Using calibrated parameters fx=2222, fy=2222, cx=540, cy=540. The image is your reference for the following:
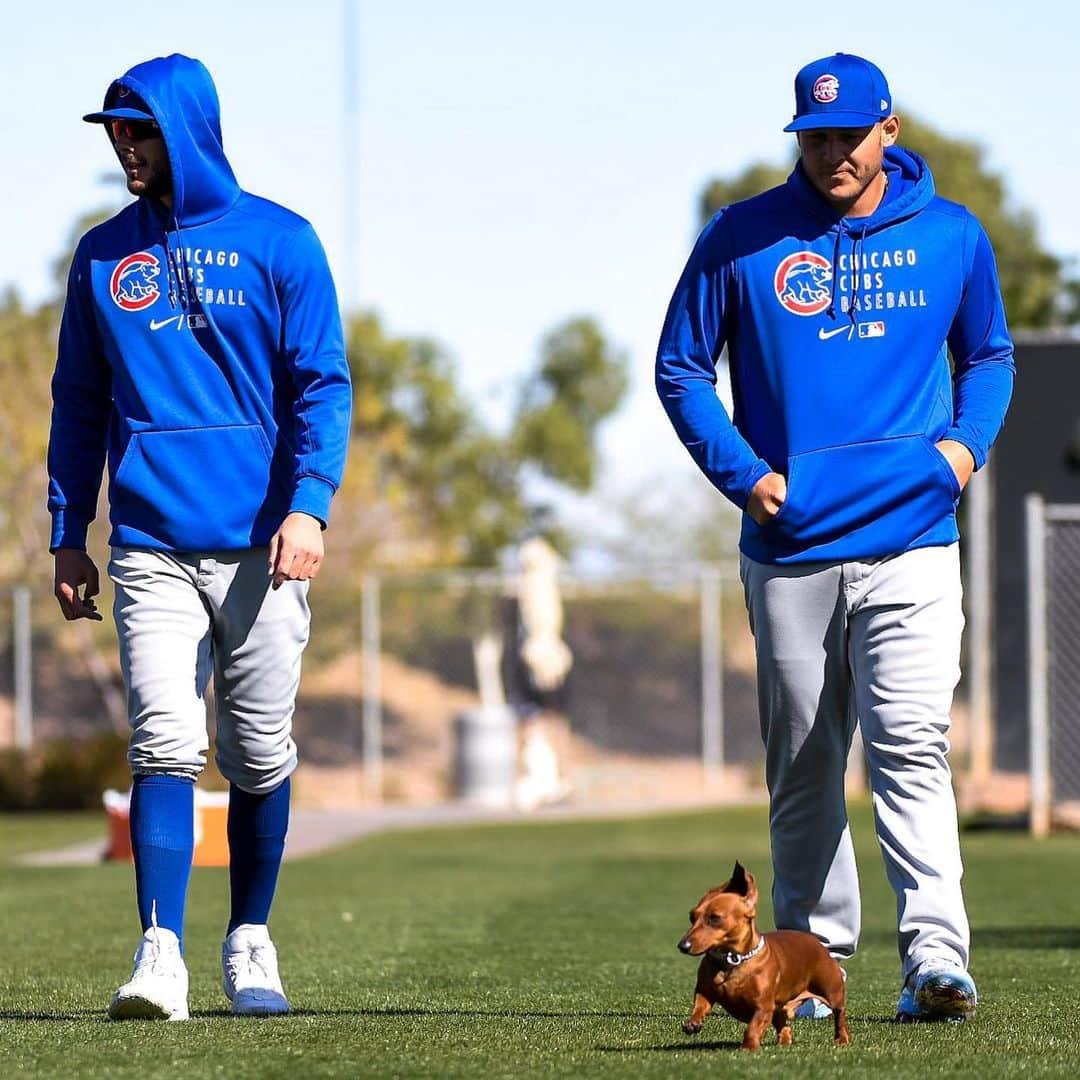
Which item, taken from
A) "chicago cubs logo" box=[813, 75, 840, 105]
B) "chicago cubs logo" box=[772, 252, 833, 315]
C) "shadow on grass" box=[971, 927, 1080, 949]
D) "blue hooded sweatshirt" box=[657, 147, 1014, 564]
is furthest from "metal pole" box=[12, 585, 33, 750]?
"chicago cubs logo" box=[813, 75, 840, 105]

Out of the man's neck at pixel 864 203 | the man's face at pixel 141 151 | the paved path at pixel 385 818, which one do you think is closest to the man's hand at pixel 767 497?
the man's neck at pixel 864 203

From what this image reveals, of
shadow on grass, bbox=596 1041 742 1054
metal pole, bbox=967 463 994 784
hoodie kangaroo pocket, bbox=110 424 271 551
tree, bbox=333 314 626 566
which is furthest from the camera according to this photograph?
tree, bbox=333 314 626 566

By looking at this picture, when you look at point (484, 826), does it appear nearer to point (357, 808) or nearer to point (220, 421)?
point (357, 808)

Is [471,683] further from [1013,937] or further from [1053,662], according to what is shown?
[1013,937]

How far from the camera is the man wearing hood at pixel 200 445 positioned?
16.5 ft

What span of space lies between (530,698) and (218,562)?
18.3m

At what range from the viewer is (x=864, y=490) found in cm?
488

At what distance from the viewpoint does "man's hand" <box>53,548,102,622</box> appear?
5320 mm

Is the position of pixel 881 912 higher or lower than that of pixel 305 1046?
lower

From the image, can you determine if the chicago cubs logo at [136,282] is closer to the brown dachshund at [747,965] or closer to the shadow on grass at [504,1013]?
the shadow on grass at [504,1013]

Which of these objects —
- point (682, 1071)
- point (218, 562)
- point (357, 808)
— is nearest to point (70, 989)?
point (218, 562)

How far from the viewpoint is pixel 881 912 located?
9617 millimetres

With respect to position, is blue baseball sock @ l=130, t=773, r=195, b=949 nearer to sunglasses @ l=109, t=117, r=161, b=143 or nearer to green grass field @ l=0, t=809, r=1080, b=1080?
green grass field @ l=0, t=809, r=1080, b=1080

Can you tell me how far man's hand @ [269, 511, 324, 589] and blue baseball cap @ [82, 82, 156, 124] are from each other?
3.19 ft
